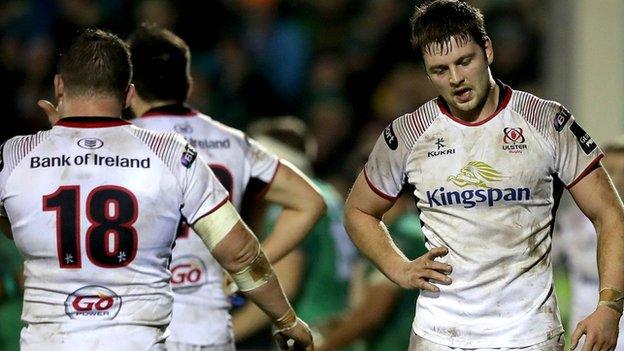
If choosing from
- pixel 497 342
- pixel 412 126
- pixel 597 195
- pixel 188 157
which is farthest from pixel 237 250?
pixel 597 195

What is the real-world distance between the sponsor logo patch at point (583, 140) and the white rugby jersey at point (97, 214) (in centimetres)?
142

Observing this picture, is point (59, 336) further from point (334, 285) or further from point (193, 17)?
point (193, 17)

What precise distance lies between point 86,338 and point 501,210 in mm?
1644

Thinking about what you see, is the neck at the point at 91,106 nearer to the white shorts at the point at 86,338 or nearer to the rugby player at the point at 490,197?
the white shorts at the point at 86,338

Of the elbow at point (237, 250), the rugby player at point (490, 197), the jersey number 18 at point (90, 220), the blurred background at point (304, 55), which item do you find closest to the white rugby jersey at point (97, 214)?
the jersey number 18 at point (90, 220)

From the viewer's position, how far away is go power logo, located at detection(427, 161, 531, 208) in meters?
5.24

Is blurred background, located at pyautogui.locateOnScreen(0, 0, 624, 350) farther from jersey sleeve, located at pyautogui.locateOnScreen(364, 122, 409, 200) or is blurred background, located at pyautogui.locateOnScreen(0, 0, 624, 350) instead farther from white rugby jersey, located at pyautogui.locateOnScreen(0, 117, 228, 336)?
white rugby jersey, located at pyautogui.locateOnScreen(0, 117, 228, 336)

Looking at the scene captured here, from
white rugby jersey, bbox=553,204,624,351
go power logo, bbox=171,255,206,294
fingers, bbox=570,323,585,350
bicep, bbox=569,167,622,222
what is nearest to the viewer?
fingers, bbox=570,323,585,350

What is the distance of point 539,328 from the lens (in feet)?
17.2

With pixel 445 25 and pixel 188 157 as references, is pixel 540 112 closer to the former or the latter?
pixel 445 25

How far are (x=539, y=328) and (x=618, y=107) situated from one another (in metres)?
6.81

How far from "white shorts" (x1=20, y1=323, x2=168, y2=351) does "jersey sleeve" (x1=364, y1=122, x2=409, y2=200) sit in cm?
112

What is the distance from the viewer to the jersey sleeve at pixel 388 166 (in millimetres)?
5469

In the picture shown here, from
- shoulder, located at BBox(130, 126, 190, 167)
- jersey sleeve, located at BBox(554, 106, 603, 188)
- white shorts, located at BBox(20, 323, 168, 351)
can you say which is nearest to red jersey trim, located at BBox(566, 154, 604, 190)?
jersey sleeve, located at BBox(554, 106, 603, 188)
